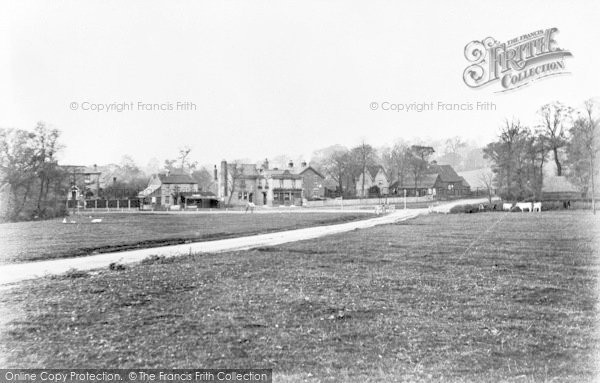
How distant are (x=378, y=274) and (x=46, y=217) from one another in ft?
118

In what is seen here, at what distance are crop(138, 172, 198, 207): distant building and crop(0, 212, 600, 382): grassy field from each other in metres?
64.0

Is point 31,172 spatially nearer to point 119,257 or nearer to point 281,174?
point 119,257

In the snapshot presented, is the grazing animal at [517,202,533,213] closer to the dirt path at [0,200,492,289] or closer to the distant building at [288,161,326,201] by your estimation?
the dirt path at [0,200,492,289]

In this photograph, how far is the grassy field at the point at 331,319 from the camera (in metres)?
7.32

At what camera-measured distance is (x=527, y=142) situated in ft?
163

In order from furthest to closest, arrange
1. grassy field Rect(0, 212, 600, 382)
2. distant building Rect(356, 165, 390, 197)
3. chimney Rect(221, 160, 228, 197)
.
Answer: distant building Rect(356, 165, 390, 197) → chimney Rect(221, 160, 228, 197) → grassy field Rect(0, 212, 600, 382)

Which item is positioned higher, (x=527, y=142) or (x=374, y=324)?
(x=527, y=142)

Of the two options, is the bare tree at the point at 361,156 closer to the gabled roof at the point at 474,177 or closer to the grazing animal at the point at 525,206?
the gabled roof at the point at 474,177

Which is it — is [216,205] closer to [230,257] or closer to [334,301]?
[230,257]

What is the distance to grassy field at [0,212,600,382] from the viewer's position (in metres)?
7.32

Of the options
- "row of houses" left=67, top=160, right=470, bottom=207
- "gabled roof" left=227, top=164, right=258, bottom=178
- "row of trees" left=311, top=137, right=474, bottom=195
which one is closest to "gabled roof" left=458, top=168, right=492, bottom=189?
"row of houses" left=67, top=160, right=470, bottom=207

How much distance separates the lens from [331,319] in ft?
30.6

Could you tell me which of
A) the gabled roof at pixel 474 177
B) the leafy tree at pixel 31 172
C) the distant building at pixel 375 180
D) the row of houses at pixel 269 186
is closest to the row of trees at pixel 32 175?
the leafy tree at pixel 31 172

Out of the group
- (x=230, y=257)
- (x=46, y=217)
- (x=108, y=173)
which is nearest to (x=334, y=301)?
(x=230, y=257)
